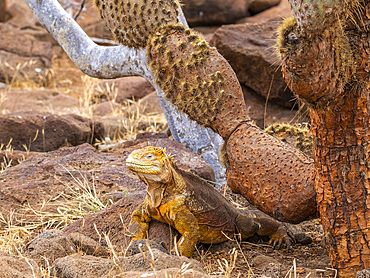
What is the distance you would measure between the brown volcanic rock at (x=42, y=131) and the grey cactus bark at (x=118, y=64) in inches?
69.7

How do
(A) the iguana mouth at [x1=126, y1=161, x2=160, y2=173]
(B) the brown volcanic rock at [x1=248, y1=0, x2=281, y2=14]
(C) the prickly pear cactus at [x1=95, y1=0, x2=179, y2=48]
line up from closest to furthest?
(A) the iguana mouth at [x1=126, y1=161, x2=160, y2=173], (C) the prickly pear cactus at [x1=95, y1=0, x2=179, y2=48], (B) the brown volcanic rock at [x1=248, y1=0, x2=281, y2=14]

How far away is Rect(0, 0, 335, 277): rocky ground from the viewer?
293 centimetres


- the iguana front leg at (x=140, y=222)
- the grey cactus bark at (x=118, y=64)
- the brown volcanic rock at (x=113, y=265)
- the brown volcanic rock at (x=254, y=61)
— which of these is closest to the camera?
the brown volcanic rock at (x=113, y=265)

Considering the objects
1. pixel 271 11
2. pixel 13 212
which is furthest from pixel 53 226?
pixel 271 11

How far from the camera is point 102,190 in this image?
4910 mm

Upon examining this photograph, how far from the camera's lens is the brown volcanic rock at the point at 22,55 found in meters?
12.6

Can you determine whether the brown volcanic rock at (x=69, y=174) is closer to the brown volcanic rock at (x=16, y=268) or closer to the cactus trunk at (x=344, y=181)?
the brown volcanic rock at (x=16, y=268)

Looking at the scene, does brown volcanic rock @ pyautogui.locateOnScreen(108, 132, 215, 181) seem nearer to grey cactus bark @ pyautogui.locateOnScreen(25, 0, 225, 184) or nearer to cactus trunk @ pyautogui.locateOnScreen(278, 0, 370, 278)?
grey cactus bark @ pyautogui.locateOnScreen(25, 0, 225, 184)

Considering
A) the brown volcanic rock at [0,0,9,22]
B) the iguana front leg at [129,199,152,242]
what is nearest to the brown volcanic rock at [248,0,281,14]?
the brown volcanic rock at [0,0,9,22]

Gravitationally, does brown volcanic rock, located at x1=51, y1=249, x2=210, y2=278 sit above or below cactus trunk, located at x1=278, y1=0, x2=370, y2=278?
below

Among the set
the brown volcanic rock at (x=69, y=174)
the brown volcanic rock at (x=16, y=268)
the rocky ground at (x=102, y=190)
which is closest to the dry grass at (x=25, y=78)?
the rocky ground at (x=102, y=190)

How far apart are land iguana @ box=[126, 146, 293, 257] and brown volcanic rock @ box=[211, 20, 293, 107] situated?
12.2 ft

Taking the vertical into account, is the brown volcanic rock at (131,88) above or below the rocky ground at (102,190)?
below

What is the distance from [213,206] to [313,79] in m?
1.68
